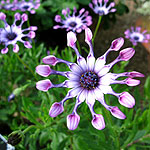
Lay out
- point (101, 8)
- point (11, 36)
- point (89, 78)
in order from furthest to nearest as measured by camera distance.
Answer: point (101, 8), point (11, 36), point (89, 78)

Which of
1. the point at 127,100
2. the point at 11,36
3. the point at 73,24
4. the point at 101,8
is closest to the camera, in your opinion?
the point at 127,100

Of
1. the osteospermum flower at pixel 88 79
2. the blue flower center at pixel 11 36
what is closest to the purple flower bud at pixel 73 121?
the osteospermum flower at pixel 88 79

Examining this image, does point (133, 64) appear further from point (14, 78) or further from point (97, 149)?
point (97, 149)

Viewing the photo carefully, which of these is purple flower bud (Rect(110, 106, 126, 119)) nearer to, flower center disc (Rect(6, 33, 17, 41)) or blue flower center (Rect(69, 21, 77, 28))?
flower center disc (Rect(6, 33, 17, 41))

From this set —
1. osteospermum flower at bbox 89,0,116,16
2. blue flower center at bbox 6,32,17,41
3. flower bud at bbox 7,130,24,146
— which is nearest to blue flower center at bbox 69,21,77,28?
osteospermum flower at bbox 89,0,116,16

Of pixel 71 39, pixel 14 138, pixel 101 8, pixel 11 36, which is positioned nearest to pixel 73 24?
pixel 101 8

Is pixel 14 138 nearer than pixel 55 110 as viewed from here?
No

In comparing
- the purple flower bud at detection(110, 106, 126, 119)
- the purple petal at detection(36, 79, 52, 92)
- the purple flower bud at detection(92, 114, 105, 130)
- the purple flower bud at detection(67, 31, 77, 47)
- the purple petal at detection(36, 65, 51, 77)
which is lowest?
the purple flower bud at detection(92, 114, 105, 130)

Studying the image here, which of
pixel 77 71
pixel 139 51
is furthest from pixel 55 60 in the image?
pixel 139 51

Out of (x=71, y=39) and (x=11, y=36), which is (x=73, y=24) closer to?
(x=11, y=36)
